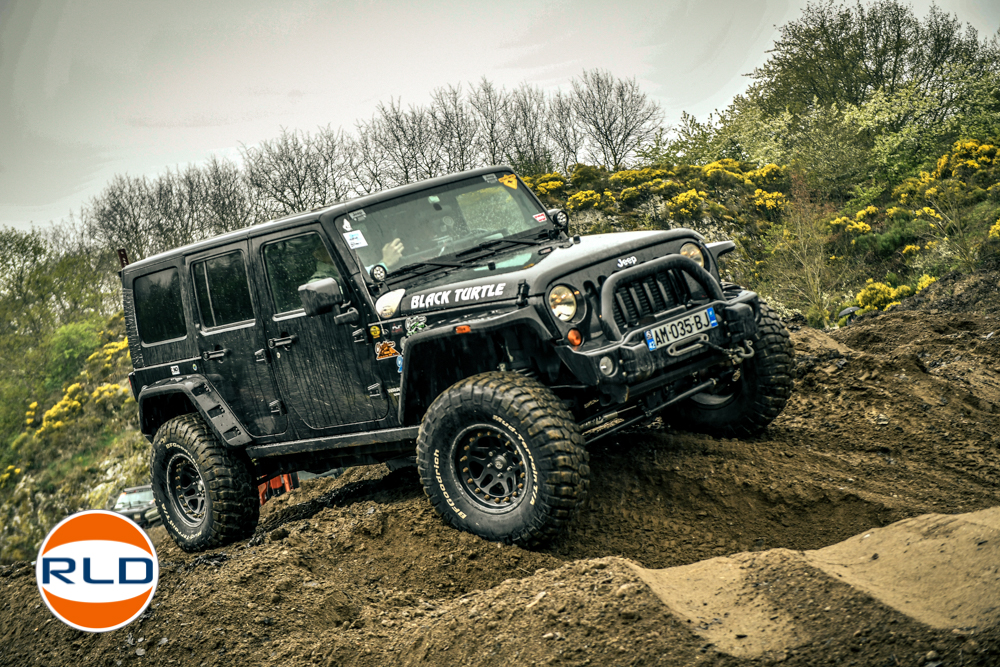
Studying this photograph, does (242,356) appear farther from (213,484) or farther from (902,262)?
(902,262)

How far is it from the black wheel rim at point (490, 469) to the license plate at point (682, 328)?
1.04 m

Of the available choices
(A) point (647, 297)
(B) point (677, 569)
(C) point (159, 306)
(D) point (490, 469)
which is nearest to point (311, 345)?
(D) point (490, 469)

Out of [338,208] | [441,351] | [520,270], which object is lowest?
[441,351]

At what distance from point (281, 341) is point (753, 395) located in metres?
3.58

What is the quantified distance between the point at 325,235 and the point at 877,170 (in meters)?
25.2

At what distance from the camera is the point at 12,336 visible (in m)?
34.4

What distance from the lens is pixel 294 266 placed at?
5496mm

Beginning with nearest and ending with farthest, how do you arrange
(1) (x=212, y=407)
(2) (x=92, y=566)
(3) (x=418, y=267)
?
(2) (x=92, y=566), (3) (x=418, y=267), (1) (x=212, y=407)

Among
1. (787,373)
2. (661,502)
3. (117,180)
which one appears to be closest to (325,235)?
(661,502)

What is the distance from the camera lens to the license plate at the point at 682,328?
4418mm

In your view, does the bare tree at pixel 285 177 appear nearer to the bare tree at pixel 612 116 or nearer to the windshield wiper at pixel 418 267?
the bare tree at pixel 612 116

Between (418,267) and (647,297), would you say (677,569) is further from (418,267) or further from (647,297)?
(418,267)

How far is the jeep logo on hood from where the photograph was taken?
450cm

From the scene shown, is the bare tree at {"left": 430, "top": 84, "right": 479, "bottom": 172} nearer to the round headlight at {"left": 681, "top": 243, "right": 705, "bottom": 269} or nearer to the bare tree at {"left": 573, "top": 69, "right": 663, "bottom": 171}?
the bare tree at {"left": 573, "top": 69, "right": 663, "bottom": 171}
